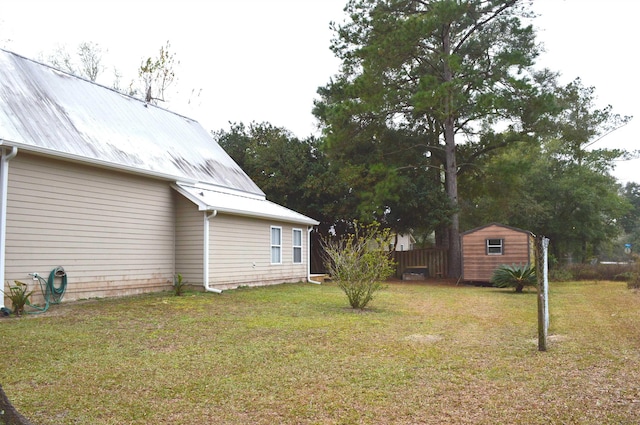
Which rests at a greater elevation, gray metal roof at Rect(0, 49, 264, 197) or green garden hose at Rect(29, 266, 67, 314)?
gray metal roof at Rect(0, 49, 264, 197)

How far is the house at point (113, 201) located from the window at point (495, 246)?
300 inches

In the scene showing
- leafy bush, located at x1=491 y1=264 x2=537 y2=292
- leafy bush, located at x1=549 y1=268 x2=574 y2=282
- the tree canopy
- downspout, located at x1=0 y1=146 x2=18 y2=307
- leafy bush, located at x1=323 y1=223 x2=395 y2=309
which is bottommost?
leafy bush, located at x1=549 y1=268 x2=574 y2=282

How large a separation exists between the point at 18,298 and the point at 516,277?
1343 centimetres

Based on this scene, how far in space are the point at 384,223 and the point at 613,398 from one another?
20.3 metres

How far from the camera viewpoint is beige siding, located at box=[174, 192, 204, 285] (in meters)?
13.9

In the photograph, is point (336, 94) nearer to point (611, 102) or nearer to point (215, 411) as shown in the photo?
point (611, 102)

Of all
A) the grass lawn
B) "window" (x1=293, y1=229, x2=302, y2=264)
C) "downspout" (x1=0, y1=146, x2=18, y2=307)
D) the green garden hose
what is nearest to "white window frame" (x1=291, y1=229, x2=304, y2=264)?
"window" (x1=293, y1=229, x2=302, y2=264)

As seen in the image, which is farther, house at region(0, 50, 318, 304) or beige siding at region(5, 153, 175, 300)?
house at region(0, 50, 318, 304)

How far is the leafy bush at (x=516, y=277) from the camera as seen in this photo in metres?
16.0

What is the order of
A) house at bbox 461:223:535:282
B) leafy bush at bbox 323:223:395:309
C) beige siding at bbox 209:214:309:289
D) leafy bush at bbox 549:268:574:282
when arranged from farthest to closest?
1. leafy bush at bbox 549:268:574:282
2. house at bbox 461:223:535:282
3. beige siding at bbox 209:214:309:289
4. leafy bush at bbox 323:223:395:309

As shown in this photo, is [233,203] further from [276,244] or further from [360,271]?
[360,271]

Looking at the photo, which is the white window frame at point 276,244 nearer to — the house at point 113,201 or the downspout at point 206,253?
the house at point 113,201

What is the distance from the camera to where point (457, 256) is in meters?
22.7

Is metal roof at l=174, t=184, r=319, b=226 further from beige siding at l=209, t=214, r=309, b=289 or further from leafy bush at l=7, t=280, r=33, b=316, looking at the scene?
leafy bush at l=7, t=280, r=33, b=316
